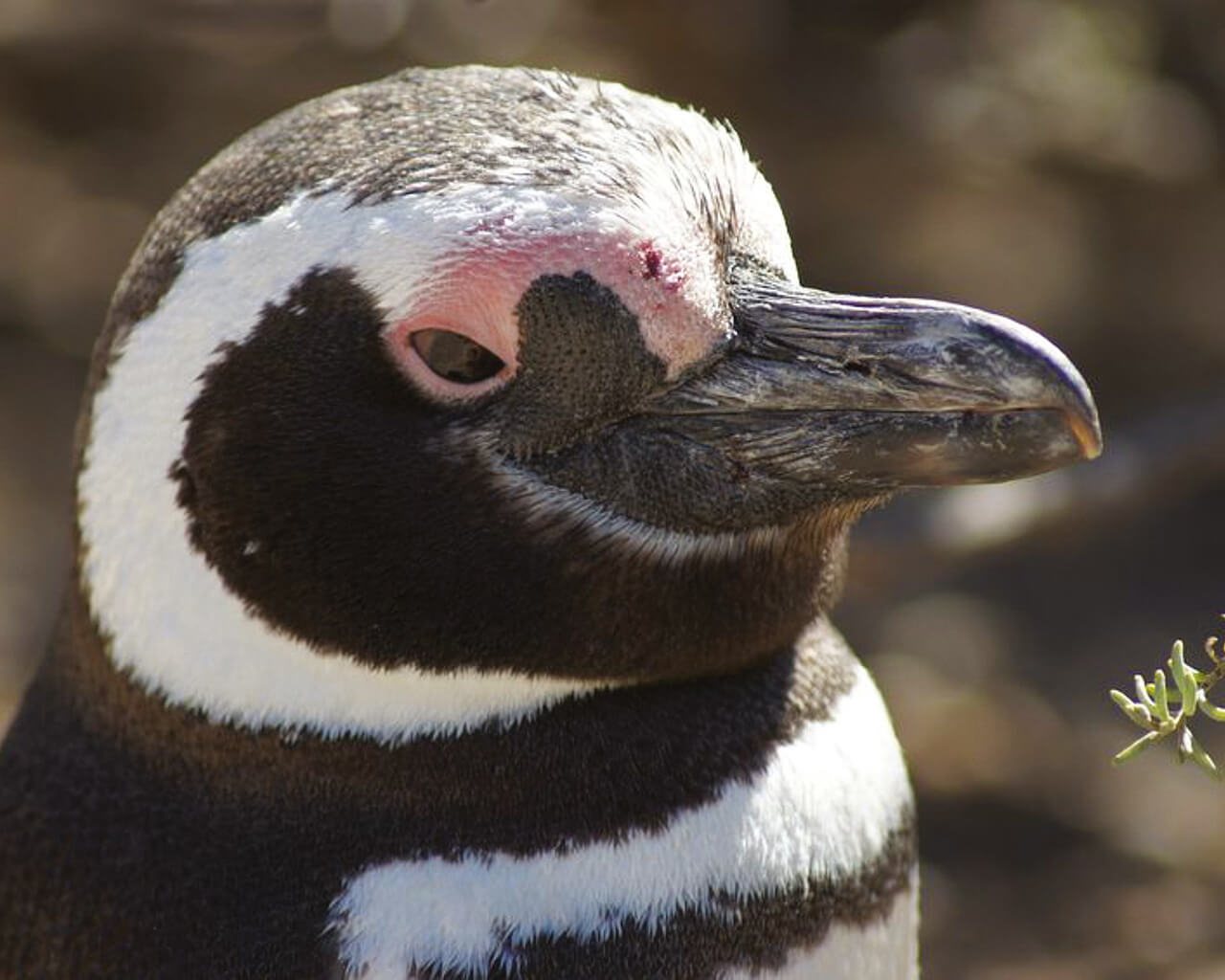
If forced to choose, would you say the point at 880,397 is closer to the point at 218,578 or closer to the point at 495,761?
the point at 495,761

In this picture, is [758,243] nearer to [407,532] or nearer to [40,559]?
[407,532]

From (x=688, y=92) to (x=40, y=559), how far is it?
5.59 ft

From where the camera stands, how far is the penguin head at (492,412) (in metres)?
1.72

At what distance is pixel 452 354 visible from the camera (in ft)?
5.70

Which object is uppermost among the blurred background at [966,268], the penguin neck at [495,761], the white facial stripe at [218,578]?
the white facial stripe at [218,578]

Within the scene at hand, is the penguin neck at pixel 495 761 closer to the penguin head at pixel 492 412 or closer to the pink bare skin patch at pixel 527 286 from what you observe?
the penguin head at pixel 492 412

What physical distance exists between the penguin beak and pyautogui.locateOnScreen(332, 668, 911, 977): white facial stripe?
0.94 feet

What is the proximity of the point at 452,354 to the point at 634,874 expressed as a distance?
1.51 feet

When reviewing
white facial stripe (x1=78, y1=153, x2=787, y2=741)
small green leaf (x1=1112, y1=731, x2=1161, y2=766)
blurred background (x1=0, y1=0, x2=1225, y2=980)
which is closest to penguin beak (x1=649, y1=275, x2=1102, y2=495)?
white facial stripe (x1=78, y1=153, x2=787, y2=741)

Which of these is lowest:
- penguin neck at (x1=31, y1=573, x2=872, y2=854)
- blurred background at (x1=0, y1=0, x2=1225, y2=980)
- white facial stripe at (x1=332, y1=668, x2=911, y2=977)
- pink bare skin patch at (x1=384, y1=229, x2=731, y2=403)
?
blurred background at (x1=0, y1=0, x2=1225, y2=980)

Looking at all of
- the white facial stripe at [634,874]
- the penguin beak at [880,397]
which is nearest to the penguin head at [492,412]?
the penguin beak at [880,397]

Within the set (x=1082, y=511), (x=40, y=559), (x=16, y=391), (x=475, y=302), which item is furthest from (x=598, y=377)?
(x=16, y=391)

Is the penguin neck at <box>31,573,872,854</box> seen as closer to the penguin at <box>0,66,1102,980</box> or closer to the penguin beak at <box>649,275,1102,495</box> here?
the penguin at <box>0,66,1102,980</box>

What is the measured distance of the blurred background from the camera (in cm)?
356
